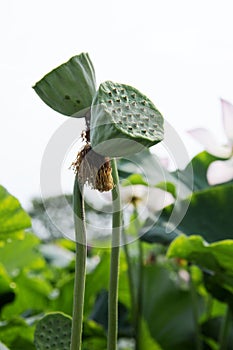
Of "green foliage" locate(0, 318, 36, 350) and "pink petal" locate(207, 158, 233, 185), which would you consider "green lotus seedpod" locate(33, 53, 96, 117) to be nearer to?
"pink petal" locate(207, 158, 233, 185)

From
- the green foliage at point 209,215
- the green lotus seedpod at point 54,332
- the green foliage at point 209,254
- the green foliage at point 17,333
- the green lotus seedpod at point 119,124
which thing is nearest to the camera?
the green lotus seedpod at point 119,124

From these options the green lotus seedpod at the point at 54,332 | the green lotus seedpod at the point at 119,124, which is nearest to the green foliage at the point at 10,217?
the green lotus seedpod at the point at 54,332

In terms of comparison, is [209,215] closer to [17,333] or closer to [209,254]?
[209,254]

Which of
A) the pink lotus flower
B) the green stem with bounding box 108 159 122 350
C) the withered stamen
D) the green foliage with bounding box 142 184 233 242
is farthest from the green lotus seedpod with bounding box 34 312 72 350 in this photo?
the pink lotus flower

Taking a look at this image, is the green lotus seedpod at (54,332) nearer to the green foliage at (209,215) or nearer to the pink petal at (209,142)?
the green foliage at (209,215)

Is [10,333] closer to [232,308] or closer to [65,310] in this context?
[65,310]

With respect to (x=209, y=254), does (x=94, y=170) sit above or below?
above

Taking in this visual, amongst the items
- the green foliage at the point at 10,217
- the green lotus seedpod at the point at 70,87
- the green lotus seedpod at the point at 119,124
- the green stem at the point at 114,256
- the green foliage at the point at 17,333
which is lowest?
the green foliage at the point at 17,333

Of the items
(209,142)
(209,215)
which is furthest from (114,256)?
(209,142)
